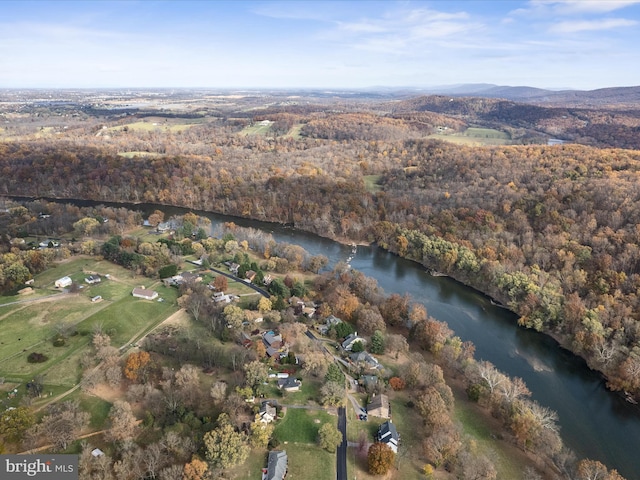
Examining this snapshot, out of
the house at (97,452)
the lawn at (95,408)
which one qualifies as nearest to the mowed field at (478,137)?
the lawn at (95,408)

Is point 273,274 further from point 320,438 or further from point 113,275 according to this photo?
point 320,438

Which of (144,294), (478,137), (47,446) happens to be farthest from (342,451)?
(478,137)

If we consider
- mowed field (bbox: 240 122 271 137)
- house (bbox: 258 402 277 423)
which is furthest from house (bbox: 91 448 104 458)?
mowed field (bbox: 240 122 271 137)

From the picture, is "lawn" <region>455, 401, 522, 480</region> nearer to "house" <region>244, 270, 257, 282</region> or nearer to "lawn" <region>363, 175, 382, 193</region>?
"house" <region>244, 270, 257, 282</region>

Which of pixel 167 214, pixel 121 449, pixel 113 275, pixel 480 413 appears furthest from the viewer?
pixel 167 214

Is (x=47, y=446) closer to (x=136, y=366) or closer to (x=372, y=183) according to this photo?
(x=136, y=366)

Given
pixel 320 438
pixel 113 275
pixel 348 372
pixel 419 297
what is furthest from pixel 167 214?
pixel 320 438

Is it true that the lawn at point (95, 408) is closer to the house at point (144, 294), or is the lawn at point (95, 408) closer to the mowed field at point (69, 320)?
the mowed field at point (69, 320)
